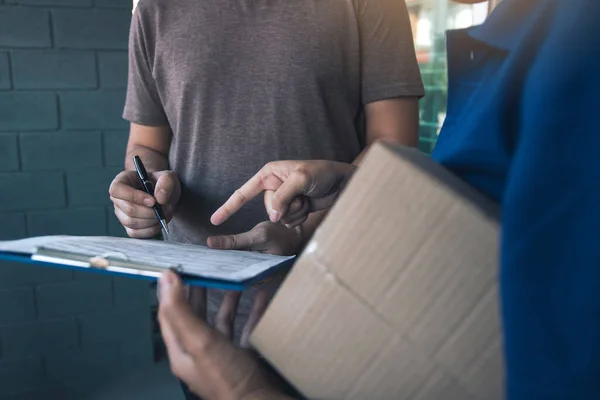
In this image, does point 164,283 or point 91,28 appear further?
point 91,28

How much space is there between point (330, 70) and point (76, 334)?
5.63 ft

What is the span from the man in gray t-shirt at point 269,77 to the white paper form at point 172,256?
399 mm

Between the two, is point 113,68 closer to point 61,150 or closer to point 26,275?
point 61,150

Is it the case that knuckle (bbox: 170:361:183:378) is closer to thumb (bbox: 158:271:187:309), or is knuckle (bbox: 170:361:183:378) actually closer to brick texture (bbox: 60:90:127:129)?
thumb (bbox: 158:271:187:309)

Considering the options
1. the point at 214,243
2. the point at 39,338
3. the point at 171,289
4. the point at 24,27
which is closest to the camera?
the point at 171,289

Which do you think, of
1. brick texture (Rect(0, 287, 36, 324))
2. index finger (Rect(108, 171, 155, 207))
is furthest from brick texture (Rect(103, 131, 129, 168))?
index finger (Rect(108, 171, 155, 207))

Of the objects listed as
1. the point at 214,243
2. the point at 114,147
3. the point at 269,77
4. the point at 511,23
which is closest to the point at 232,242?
the point at 214,243

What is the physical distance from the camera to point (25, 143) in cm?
204

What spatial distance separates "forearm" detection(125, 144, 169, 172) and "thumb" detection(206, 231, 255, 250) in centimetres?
47

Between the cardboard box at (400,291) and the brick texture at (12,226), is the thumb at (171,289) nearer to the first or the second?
the cardboard box at (400,291)

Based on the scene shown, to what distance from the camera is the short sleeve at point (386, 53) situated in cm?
120

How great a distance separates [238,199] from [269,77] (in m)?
0.42

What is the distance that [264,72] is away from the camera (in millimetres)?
1201

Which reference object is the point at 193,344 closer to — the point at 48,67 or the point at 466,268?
the point at 466,268
